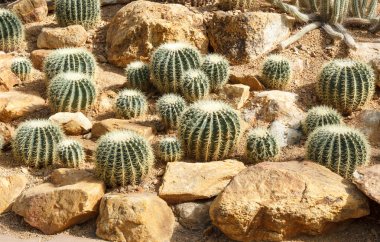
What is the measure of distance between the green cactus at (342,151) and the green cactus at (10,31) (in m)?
5.43

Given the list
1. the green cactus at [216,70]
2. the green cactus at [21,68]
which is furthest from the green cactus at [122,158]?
the green cactus at [21,68]

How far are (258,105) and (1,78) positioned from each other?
3591 mm

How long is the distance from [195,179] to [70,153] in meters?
1.45

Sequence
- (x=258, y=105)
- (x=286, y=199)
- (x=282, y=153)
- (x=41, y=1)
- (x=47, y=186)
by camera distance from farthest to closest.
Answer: (x=41, y=1), (x=258, y=105), (x=282, y=153), (x=47, y=186), (x=286, y=199)

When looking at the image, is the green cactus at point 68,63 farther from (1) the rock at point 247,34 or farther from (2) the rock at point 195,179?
(2) the rock at point 195,179

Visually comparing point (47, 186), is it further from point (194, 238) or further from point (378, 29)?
point (378, 29)

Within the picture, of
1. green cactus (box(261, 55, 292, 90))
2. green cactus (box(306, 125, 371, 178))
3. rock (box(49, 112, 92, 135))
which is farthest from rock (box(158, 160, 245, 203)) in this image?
green cactus (box(261, 55, 292, 90))

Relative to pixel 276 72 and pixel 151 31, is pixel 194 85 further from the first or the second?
pixel 151 31

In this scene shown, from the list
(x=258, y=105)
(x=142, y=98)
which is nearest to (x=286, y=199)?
(x=258, y=105)

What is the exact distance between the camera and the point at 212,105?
6355 millimetres

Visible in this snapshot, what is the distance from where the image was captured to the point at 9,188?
20.3ft

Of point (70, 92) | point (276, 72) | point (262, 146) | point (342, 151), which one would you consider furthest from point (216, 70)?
point (342, 151)

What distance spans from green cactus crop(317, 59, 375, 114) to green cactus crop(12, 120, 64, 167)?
328 cm

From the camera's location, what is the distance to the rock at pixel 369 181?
5.25m
